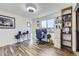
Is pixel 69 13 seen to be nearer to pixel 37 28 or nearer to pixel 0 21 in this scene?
pixel 37 28

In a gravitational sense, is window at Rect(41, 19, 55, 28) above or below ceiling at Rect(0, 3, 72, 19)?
below

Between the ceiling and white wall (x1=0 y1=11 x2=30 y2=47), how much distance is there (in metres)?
0.09

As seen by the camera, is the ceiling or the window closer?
the ceiling

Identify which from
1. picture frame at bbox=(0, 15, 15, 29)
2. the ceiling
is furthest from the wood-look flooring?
the ceiling

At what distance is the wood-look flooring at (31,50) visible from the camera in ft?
6.63

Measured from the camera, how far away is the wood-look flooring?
202cm

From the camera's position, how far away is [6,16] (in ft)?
6.58

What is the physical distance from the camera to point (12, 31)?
82.1 inches

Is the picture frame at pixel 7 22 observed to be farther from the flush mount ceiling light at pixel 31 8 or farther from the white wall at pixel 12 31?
the flush mount ceiling light at pixel 31 8

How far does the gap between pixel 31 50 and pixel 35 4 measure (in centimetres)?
95

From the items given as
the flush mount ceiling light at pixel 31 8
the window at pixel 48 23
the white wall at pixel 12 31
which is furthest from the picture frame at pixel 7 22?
the window at pixel 48 23

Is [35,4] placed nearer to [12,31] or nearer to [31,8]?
[31,8]

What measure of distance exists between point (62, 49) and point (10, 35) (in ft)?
3.77

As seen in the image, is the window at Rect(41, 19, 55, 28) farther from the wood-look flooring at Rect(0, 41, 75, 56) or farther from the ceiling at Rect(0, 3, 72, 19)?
the wood-look flooring at Rect(0, 41, 75, 56)
